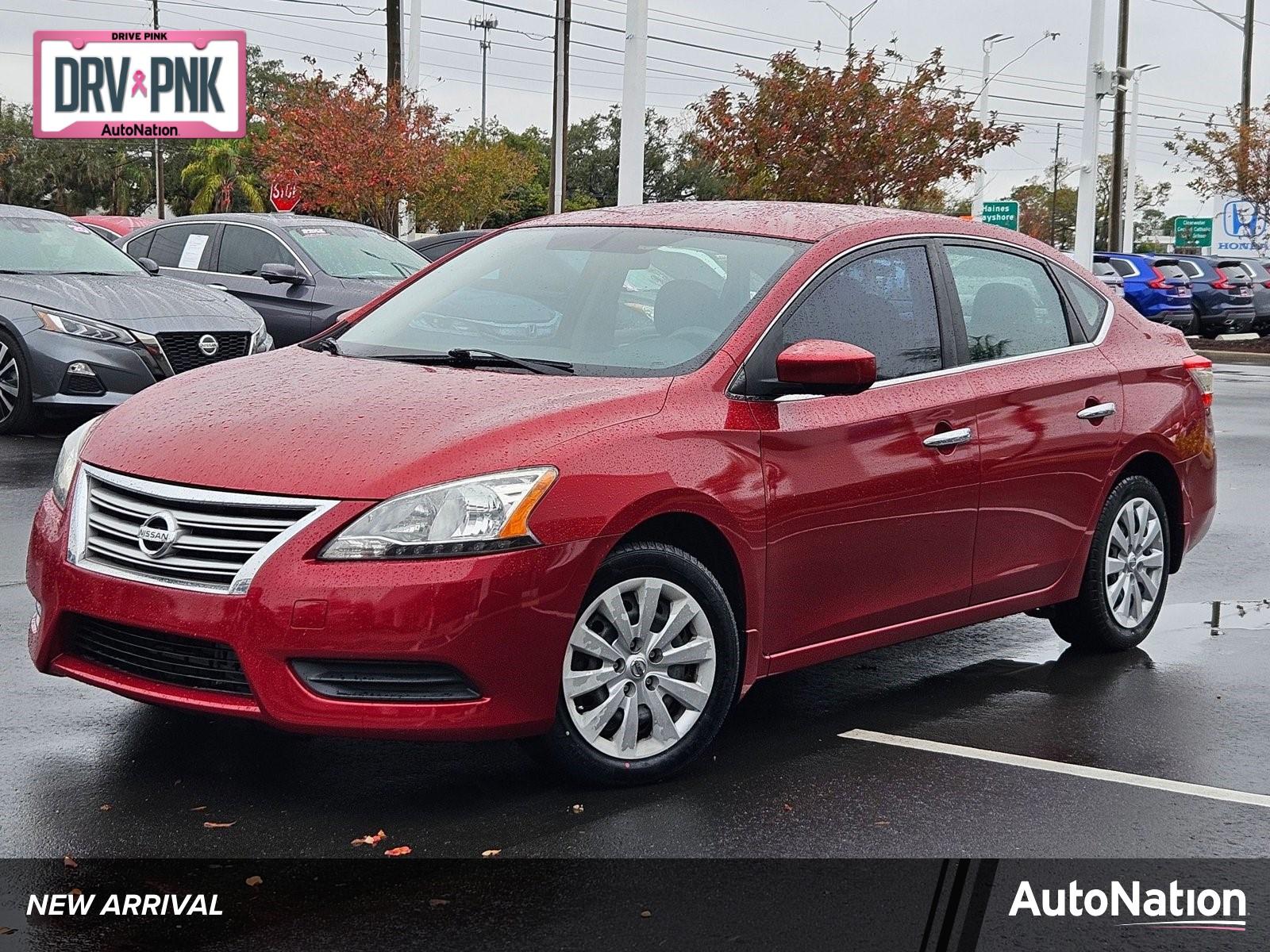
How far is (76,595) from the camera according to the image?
473 cm

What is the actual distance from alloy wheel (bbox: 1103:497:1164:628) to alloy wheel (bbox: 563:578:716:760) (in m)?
2.34

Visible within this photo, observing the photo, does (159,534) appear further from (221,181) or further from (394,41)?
(221,181)

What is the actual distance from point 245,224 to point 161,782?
12.5 metres

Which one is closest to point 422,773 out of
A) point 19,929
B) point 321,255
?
point 19,929

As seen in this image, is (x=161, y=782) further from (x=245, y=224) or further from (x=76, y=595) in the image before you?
(x=245, y=224)

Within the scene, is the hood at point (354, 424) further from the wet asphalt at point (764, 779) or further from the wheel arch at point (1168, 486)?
the wheel arch at point (1168, 486)

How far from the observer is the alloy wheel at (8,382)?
12.3 meters

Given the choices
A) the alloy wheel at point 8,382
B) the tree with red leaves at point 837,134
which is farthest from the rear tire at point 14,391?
the tree with red leaves at point 837,134

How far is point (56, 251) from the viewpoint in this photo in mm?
13594

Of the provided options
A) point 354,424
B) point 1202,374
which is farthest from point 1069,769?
point 1202,374

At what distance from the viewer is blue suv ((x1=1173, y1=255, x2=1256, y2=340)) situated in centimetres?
3409

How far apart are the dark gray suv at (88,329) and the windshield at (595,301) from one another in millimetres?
6492

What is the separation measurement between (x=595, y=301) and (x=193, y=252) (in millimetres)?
11921

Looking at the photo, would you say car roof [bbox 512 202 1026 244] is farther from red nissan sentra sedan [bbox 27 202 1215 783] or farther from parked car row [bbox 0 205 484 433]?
parked car row [bbox 0 205 484 433]
